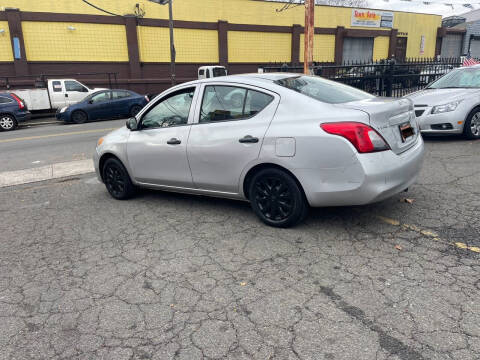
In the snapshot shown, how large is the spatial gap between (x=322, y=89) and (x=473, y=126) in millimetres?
4951

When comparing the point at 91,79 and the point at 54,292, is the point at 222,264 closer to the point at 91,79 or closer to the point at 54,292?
the point at 54,292

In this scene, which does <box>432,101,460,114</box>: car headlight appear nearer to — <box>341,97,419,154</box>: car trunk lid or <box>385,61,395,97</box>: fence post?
<box>341,97,419,154</box>: car trunk lid

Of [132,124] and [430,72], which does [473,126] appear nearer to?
[132,124]

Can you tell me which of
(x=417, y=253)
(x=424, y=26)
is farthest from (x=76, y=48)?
(x=424, y=26)

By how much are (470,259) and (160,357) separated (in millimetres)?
2644

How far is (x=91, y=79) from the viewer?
78.9 feet

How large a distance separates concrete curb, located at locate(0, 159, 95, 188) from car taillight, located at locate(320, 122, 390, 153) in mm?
5515

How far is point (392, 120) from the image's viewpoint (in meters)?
4.00

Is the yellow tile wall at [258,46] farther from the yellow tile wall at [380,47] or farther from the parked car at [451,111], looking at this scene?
the parked car at [451,111]

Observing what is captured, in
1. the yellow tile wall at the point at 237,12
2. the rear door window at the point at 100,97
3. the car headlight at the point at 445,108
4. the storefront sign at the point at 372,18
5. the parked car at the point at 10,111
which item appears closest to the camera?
the car headlight at the point at 445,108

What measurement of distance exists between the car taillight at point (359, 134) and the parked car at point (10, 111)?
15.4 metres

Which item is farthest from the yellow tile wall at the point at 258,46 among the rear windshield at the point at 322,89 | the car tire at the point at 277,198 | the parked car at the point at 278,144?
the car tire at the point at 277,198

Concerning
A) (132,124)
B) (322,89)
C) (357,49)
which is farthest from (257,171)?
(357,49)

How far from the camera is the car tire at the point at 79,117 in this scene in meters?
17.0
